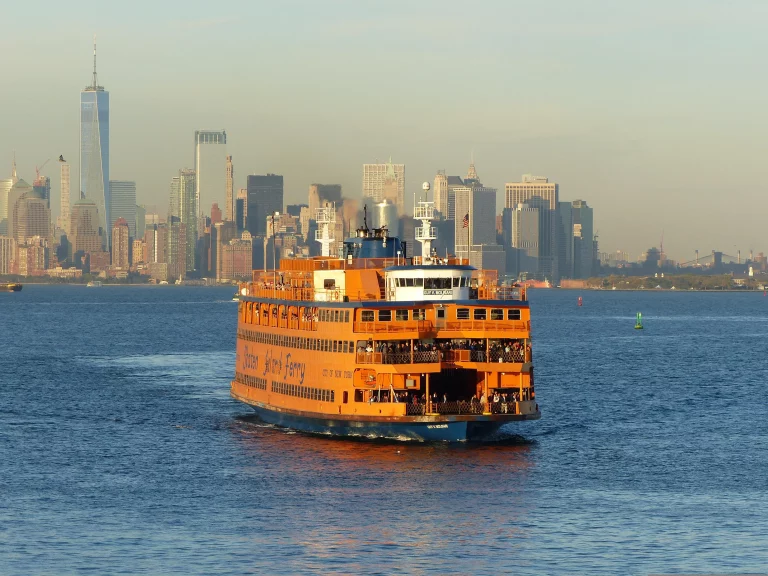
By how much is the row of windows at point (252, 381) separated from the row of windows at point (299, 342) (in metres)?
2.06

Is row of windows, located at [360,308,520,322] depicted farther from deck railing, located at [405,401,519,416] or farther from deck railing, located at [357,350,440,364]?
deck railing, located at [405,401,519,416]

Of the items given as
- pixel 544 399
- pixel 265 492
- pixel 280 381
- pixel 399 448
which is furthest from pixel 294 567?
pixel 544 399

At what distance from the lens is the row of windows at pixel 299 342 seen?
2800 inches

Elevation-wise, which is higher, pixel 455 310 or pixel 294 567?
pixel 455 310

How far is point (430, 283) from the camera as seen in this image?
72.6 metres

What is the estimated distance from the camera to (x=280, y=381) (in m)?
78.5

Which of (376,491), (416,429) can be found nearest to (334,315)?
(416,429)

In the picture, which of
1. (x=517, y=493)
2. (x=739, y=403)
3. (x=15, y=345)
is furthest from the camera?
(x=15, y=345)

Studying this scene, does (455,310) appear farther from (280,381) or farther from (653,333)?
(653,333)

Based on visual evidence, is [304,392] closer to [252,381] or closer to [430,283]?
[430,283]

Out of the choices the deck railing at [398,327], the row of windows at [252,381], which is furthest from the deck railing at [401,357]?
the row of windows at [252,381]

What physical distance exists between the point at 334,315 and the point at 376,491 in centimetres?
1423

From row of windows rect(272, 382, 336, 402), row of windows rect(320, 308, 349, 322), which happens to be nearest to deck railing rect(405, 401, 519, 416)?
row of windows rect(272, 382, 336, 402)

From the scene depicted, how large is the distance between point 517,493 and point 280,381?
2207cm
